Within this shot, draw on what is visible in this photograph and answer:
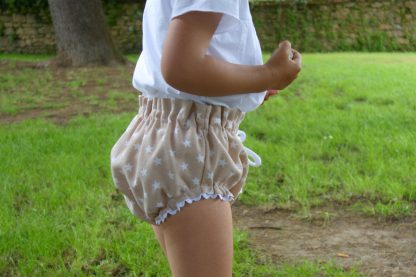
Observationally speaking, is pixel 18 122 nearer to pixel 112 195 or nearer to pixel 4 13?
pixel 112 195

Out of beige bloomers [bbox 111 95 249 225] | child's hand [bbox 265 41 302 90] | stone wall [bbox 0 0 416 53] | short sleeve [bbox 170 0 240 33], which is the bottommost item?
stone wall [bbox 0 0 416 53]

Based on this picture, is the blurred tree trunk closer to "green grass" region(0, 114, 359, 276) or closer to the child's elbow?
"green grass" region(0, 114, 359, 276)

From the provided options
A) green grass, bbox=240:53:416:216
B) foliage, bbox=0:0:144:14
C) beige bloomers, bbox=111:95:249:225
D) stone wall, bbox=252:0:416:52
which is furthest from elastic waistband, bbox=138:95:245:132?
foliage, bbox=0:0:144:14

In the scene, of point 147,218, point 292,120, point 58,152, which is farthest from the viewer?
point 292,120

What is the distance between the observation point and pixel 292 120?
5125 millimetres

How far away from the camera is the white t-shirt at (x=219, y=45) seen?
1.28 meters

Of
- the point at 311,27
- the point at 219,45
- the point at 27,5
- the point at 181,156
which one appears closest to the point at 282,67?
the point at 219,45

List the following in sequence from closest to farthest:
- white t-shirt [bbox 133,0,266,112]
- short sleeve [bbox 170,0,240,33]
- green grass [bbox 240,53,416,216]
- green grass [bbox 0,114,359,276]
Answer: short sleeve [bbox 170,0,240,33], white t-shirt [bbox 133,0,266,112], green grass [bbox 0,114,359,276], green grass [bbox 240,53,416,216]

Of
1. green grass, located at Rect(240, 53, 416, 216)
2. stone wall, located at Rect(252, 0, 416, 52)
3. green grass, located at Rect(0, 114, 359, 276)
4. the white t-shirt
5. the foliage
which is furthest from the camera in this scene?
the foliage

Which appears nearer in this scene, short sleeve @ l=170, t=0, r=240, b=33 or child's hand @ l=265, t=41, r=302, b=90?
short sleeve @ l=170, t=0, r=240, b=33

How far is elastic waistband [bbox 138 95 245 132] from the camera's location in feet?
4.34

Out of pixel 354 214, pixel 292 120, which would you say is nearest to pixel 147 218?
pixel 354 214

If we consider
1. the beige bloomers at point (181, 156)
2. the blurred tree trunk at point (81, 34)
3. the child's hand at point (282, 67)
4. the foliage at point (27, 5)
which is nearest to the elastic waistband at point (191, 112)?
the beige bloomers at point (181, 156)

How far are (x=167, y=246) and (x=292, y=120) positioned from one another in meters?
3.87
